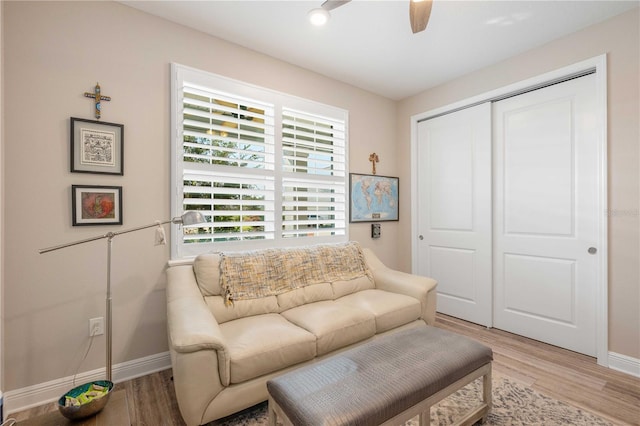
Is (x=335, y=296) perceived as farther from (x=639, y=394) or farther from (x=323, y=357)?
(x=639, y=394)

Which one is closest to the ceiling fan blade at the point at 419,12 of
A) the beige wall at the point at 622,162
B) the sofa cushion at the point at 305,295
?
the beige wall at the point at 622,162

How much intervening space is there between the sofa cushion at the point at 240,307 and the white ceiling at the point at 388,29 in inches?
84.1

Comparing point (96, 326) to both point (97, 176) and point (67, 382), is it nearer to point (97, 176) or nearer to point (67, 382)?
point (67, 382)

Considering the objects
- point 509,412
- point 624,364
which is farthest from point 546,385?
point 624,364

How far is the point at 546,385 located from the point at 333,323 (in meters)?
1.54

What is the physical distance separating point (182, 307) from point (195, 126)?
56.4 inches

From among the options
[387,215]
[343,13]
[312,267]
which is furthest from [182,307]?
[387,215]

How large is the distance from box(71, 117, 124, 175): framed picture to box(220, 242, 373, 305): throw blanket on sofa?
100cm

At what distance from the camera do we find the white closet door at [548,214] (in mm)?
2500

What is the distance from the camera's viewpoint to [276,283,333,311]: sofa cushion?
7.86 feet

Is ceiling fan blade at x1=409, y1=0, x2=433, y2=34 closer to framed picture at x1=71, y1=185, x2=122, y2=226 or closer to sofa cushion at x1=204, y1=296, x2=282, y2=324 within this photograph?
sofa cushion at x1=204, y1=296, x2=282, y2=324

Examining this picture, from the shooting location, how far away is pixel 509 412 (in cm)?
180

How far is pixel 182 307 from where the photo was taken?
1824 millimetres

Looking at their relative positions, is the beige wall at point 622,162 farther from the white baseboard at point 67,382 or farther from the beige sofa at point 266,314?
the white baseboard at point 67,382
